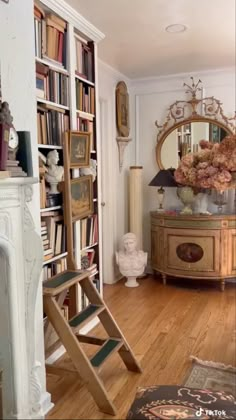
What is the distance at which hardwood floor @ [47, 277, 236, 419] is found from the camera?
2.18m

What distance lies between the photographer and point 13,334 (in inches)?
72.4

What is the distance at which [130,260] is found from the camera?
13.7 feet

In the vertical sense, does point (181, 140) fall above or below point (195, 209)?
above

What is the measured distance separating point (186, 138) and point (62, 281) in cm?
274

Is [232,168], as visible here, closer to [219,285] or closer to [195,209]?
[195,209]

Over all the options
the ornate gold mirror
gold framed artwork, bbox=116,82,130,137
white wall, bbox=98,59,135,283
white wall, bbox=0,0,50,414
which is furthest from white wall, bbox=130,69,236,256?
white wall, bbox=0,0,50,414

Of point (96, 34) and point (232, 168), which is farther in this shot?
point (232, 168)

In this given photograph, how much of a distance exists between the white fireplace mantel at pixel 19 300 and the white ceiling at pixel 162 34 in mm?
1548

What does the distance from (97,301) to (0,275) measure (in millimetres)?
852

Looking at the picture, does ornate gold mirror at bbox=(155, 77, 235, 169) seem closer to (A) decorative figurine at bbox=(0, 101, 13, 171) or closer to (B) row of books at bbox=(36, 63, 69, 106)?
(B) row of books at bbox=(36, 63, 69, 106)

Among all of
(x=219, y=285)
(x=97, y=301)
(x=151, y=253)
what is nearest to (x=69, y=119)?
(x=97, y=301)

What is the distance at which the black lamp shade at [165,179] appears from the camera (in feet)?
13.9

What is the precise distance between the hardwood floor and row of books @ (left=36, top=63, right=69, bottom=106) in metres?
1.81

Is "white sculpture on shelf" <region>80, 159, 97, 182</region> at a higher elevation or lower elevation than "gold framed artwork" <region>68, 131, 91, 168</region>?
lower
